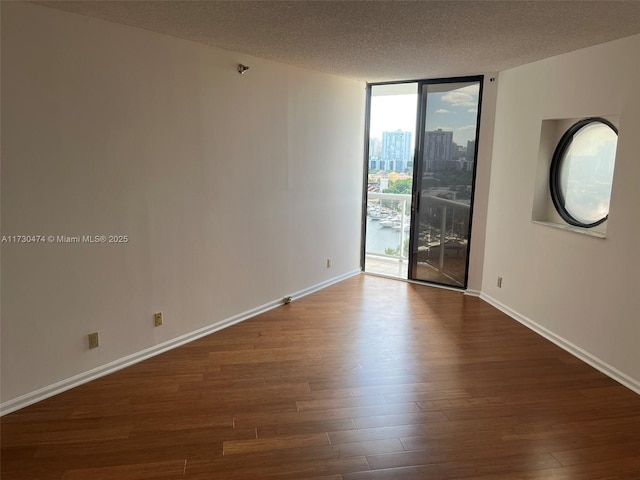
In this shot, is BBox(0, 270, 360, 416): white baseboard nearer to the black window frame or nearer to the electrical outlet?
the electrical outlet

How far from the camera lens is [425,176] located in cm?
538

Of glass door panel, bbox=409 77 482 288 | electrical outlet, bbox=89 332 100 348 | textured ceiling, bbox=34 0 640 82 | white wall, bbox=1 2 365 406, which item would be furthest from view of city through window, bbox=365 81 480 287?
electrical outlet, bbox=89 332 100 348

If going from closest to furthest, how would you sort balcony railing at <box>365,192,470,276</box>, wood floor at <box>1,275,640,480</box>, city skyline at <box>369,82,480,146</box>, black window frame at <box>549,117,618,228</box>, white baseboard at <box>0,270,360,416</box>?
wood floor at <box>1,275,640,480</box> < white baseboard at <box>0,270,360,416</box> < black window frame at <box>549,117,618,228</box> < city skyline at <box>369,82,480,146</box> < balcony railing at <box>365,192,470,276</box>

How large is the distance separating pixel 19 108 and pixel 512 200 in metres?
4.07

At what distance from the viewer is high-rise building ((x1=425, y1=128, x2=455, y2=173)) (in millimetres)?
5160

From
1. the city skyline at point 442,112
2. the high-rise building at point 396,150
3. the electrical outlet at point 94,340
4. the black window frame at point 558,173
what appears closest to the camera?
the electrical outlet at point 94,340

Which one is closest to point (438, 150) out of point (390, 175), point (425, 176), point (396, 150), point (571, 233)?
point (425, 176)

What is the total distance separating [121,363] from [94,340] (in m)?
0.29

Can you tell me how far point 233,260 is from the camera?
4109 mm

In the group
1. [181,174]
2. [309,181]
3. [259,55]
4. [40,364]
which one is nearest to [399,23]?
[259,55]

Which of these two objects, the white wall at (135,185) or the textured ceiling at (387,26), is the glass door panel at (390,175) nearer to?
the white wall at (135,185)

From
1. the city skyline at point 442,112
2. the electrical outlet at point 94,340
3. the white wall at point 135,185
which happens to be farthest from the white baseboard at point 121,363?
the city skyline at point 442,112

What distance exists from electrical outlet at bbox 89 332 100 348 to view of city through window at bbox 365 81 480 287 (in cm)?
367

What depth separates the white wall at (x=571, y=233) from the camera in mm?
3135
